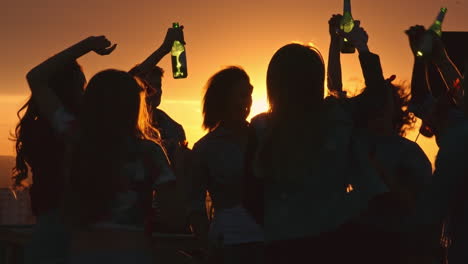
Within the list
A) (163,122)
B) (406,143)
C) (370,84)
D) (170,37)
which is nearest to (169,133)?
(163,122)

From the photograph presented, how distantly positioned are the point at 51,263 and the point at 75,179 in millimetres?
559

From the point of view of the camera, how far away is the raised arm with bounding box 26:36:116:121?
212 inches

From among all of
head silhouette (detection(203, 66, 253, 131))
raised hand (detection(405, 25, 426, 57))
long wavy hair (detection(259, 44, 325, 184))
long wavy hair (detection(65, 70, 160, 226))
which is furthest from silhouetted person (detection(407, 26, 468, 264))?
long wavy hair (detection(65, 70, 160, 226))

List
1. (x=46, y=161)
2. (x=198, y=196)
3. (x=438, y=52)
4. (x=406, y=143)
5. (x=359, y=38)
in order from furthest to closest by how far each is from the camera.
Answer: (x=198, y=196) → (x=406, y=143) → (x=46, y=161) → (x=438, y=52) → (x=359, y=38)

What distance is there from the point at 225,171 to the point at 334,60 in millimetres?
1082

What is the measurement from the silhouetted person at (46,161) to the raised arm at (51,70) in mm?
49

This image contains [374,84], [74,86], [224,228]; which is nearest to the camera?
[374,84]

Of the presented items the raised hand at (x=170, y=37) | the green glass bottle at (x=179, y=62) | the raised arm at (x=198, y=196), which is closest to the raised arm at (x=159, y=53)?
the raised hand at (x=170, y=37)

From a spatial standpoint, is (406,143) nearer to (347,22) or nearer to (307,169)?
(347,22)

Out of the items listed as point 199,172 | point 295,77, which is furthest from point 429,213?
point 199,172

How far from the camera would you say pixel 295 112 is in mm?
4863

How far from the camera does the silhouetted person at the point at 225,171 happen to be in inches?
242

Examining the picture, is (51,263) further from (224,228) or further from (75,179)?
(224,228)

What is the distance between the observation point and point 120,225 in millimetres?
4883
